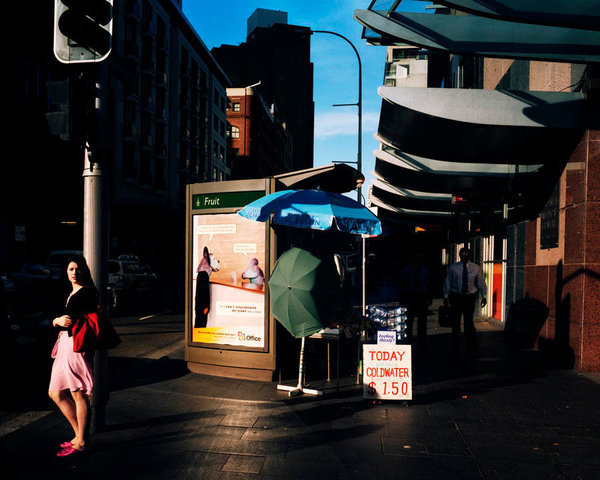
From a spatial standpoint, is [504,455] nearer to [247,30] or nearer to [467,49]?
[467,49]

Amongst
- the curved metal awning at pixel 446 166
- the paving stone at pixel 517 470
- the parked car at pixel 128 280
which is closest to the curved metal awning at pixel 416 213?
the curved metal awning at pixel 446 166

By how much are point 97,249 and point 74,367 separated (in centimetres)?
119

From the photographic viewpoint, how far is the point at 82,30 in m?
5.01

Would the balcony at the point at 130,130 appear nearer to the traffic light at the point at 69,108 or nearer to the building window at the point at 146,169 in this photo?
the building window at the point at 146,169

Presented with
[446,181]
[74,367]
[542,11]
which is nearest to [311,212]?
[74,367]

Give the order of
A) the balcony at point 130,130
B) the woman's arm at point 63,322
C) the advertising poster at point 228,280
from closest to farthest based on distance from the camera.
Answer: the woman's arm at point 63,322, the advertising poster at point 228,280, the balcony at point 130,130

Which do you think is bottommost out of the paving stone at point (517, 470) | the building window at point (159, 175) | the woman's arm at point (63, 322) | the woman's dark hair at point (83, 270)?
the paving stone at point (517, 470)

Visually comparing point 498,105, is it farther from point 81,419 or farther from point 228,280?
point 81,419

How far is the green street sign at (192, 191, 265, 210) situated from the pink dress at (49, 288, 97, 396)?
11.3ft

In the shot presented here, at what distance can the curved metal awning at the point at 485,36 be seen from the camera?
8.30m

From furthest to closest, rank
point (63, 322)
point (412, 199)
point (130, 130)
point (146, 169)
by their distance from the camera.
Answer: point (146, 169) < point (130, 130) < point (412, 199) < point (63, 322)

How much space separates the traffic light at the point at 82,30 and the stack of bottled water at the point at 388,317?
5791mm

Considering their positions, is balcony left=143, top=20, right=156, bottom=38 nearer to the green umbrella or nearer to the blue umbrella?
the blue umbrella

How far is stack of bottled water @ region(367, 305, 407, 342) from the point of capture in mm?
9266
